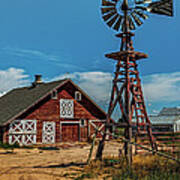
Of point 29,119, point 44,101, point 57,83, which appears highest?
point 57,83

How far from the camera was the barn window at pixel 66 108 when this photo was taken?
28578 millimetres

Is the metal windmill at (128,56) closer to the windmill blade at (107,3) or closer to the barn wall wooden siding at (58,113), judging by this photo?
the windmill blade at (107,3)

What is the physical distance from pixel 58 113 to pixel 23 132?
13.3 ft

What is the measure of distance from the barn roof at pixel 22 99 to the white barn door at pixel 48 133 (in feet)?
8.68

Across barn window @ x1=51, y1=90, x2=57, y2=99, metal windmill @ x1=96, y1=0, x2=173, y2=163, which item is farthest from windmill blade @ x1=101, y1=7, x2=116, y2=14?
barn window @ x1=51, y1=90, x2=57, y2=99

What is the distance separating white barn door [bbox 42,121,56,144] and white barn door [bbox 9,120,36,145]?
106 centimetres

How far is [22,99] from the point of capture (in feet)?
97.5

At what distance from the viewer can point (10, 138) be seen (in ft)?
82.0

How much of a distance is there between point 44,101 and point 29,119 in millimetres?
2335

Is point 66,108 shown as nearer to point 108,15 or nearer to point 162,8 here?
point 108,15

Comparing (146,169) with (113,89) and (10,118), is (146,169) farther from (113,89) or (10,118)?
(10,118)

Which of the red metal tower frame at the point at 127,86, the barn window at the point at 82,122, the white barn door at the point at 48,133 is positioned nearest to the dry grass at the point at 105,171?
the red metal tower frame at the point at 127,86

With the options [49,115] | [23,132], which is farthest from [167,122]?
[23,132]

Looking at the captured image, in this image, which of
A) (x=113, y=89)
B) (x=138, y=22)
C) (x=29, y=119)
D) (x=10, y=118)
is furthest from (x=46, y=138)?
(x=138, y=22)
